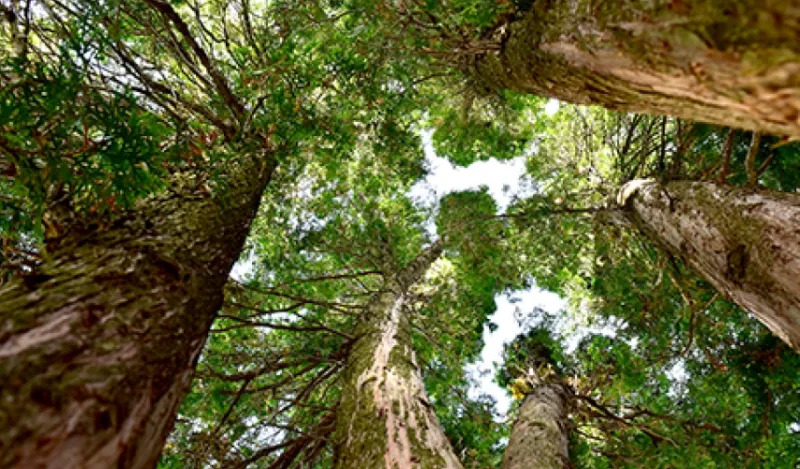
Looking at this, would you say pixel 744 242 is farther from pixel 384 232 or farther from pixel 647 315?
pixel 384 232

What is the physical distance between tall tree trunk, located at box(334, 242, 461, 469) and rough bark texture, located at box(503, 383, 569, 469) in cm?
166

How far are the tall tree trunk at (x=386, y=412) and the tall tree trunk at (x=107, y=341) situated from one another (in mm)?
1440

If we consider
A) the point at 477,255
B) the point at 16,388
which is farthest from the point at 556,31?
the point at 477,255

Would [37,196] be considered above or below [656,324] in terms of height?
below

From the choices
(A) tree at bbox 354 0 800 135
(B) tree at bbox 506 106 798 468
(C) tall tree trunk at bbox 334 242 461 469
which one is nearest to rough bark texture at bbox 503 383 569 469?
(B) tree at bbox 506 106 798 468

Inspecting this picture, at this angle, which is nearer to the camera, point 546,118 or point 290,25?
point 290,25

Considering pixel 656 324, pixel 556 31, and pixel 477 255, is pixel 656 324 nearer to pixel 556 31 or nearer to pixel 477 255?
pixel 477 255

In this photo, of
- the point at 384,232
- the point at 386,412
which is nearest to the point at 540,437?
the point at 386,412

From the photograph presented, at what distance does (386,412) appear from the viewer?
341 cm

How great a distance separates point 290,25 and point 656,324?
6.88 m

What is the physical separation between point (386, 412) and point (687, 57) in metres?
2.83

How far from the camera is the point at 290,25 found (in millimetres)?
5426

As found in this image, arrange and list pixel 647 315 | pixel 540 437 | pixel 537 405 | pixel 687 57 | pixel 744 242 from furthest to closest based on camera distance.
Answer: pixel 647 315 → pixel 537 405 → pixel 540 437 → pixel 744 242 → pixel 687 57

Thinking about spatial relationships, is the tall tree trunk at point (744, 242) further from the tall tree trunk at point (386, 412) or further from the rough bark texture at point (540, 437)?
the rough bark texture at point (540, 437)
